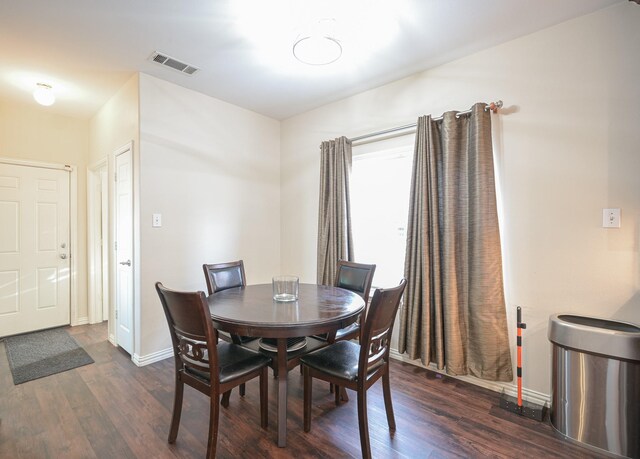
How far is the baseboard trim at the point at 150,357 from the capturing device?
106 inches

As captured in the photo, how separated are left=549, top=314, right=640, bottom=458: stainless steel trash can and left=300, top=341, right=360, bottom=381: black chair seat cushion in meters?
1.24

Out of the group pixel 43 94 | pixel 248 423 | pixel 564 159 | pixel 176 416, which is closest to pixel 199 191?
pixel 43 94

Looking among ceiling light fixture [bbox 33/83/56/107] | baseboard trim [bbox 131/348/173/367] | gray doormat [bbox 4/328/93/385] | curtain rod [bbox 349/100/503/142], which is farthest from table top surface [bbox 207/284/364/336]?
ceiling light fixture [bbox 33/83/56/107]

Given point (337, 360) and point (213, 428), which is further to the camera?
point (337, 360)

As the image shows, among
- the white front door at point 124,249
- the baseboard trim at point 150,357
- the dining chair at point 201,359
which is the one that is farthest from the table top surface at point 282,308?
the white front door at point 124,249

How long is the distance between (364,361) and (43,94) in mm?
3705

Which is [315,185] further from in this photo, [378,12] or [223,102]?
[378,12]

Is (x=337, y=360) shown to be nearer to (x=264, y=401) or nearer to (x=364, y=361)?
(x=364, y=361)

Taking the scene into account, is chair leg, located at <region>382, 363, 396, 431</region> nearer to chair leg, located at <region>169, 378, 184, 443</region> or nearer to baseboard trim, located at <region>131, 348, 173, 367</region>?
chair leg, located at <region>169, 378, 184, 443</region>

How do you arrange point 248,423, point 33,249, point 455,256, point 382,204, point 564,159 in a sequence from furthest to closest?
1. point 33,249
2. point 382,204
3. point 455,256
4. point 564,159
5. point 248,423

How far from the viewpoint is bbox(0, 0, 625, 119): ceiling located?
1.90m

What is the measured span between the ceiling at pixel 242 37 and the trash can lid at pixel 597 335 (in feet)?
6.46

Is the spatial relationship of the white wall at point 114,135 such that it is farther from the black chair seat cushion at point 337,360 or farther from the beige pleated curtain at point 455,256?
the beige pleated curtain at point 455,256

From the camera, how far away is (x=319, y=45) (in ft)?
6.48
